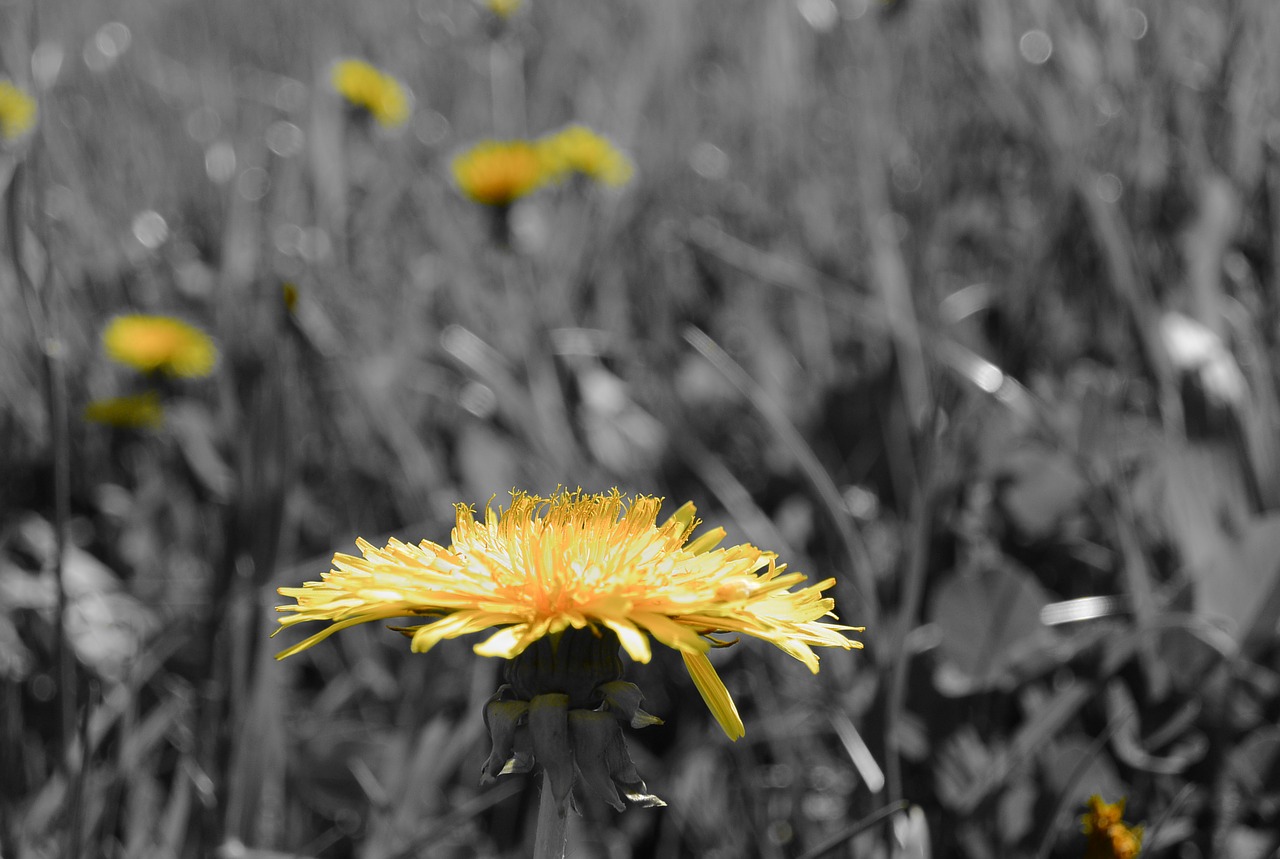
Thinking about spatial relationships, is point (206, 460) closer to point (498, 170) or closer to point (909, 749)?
point (498, 170)

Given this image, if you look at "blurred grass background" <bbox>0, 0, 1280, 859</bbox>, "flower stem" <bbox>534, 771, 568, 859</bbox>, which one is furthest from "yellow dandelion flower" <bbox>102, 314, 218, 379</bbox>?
"flower stem" <bbox>534, 771, 568, 859</bbox>

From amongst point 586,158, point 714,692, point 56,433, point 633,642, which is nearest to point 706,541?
point 714,692

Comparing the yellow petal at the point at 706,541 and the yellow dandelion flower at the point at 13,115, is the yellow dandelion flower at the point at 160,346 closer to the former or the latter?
the yellow dandelion flower at the point at 13,115

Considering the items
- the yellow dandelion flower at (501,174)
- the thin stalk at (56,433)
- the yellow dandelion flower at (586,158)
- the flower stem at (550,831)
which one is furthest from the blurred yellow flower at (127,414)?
the flower stem at (550,831)

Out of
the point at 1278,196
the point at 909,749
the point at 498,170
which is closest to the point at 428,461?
the point at 498,170

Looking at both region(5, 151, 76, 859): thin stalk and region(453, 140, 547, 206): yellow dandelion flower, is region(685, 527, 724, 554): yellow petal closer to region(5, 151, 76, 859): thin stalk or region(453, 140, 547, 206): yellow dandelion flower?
region(5, 151, 76, 859): thin stalk

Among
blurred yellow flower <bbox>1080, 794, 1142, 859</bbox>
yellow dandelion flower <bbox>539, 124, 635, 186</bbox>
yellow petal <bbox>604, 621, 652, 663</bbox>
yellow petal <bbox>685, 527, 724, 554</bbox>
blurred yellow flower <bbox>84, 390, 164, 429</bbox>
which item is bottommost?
blurred yellow flower <bbox>84, 390, 164, 429</bbox>
